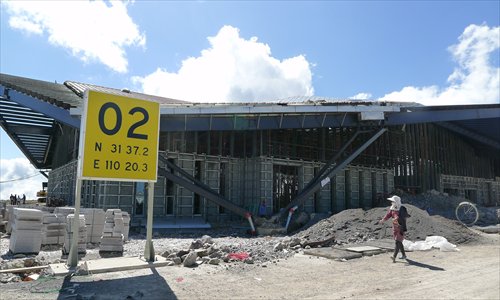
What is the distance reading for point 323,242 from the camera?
41.7 feet

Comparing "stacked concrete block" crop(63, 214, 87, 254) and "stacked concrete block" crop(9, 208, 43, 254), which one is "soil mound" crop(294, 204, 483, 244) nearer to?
"stacked concrete block" crop(63, 214, 87, 254)

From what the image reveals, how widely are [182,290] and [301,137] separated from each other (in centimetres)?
2164

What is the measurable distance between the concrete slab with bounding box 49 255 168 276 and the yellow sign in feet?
6.34

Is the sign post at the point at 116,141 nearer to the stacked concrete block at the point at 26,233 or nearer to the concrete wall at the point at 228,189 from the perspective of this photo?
the stacked concrete block at the point at 26,233

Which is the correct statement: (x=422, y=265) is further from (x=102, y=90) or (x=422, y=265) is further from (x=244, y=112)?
(x=102, y=90)

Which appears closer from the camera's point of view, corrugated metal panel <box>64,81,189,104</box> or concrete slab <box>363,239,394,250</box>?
concrete slab <box>363,239,394,250</box>

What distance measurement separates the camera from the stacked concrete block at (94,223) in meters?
13.2

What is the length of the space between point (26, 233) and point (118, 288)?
5.73 meters

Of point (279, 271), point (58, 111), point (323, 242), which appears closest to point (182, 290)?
point (279, 271)

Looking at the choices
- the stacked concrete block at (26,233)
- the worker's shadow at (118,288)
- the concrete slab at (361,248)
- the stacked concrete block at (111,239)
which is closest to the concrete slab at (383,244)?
the concrete slab at (361,248)

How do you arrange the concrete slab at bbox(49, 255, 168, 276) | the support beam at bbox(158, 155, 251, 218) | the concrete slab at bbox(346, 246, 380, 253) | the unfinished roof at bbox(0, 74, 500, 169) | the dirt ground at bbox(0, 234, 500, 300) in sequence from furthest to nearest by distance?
the unfinished roof at bbox(0, 74, 500, 169)
the support beam at bbox(158, 155, 251, 218)
the concrete slab at bbox(346, 246, 380, 253)
the concrete slab at bbox(49, 255, 168, 276)
the dirt ground at bbox(0, 234, 500, 300)

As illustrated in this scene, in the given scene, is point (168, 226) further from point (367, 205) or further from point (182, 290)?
point (367, 205)

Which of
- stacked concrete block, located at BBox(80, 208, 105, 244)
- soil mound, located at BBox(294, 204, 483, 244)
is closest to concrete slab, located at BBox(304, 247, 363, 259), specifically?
soil mound, located at BBox(294, 204, 483, 244)

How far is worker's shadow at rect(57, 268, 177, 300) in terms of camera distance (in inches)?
252
